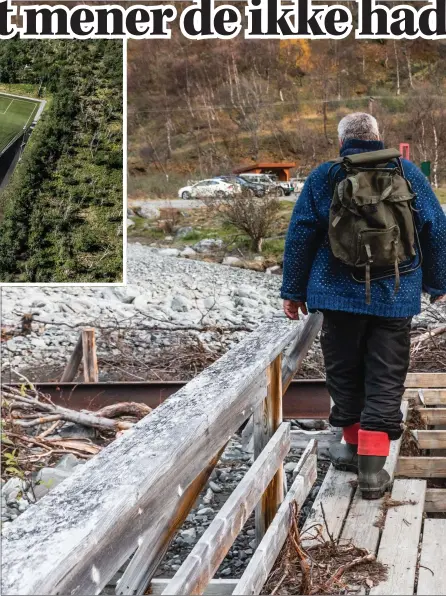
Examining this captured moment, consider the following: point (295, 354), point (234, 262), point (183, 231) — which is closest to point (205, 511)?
point (295, 354)

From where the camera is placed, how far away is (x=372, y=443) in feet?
13.6

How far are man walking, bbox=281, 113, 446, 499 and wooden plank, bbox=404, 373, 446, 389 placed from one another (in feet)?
6.38

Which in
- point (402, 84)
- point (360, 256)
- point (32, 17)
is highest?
point (402, 84)

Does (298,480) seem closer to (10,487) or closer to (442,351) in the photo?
(10,487)

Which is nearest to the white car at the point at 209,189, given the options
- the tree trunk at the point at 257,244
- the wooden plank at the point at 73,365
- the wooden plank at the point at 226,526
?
the tree trunk at the point at 257,244

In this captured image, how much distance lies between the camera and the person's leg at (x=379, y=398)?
412 cm

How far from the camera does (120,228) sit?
700 cm

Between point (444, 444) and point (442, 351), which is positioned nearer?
point (444, 444)

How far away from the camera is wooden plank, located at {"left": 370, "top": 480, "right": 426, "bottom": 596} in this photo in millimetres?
3271

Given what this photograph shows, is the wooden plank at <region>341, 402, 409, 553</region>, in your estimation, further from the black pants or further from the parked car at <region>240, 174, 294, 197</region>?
the parked car at <region>240, 174, 294, 197</region>

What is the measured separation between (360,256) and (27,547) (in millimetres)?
2481

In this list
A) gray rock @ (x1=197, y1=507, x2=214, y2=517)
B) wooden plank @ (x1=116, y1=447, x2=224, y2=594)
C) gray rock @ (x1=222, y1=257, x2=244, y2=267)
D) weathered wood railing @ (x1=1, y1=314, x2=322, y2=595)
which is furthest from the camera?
gray rock @ (x1=222, y1=257, x2=244, y2=267)

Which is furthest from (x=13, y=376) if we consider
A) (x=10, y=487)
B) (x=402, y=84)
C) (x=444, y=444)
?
(x=402, y=84)

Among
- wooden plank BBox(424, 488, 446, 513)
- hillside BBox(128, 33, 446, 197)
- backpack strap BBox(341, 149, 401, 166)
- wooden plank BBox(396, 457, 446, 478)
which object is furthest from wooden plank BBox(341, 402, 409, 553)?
hillside BBox(128, 33, 446, 197)
